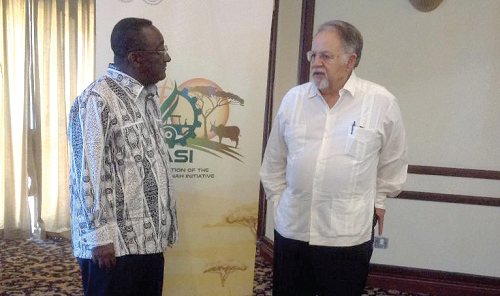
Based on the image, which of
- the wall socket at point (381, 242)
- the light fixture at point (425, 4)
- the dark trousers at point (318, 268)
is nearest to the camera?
the dark trousers at point (318, 268)

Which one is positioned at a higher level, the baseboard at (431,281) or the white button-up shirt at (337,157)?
the white button-up shirt at (337,157)

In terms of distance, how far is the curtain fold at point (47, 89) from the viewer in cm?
377

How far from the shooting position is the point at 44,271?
126 inches

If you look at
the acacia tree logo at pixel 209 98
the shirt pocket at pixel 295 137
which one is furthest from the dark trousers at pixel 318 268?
the acacia tree logo at pixel 209 98

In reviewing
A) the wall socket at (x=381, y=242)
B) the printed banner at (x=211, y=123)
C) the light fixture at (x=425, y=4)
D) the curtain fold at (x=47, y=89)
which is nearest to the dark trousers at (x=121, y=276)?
the printed banner at (x=211, y=123)

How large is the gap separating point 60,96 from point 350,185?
120 inches

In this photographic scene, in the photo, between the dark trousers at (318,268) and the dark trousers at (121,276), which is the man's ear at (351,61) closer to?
the dark trousers at (318,268)

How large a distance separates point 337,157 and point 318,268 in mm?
408

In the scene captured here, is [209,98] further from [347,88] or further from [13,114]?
[13,114]

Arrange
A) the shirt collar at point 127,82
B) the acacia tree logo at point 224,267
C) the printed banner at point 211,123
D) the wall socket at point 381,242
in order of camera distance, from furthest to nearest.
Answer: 1. the wall socket at point 381,242
2. the acacia tree logo at point 224,267
3. the printed banner at point 211,123
4. the shirt collar at point 127,82

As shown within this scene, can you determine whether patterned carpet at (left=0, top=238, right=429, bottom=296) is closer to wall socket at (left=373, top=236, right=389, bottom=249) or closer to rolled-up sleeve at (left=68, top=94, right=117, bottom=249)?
wall socket at (left=373, top=236, right=389, bottom=249)

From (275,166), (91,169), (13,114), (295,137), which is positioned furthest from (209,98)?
(13,114)

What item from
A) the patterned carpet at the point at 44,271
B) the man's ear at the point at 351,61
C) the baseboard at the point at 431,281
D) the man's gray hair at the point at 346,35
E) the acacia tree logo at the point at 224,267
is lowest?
the patterned carpet at the point at 44,271

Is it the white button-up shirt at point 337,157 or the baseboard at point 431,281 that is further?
the baseboard at point 431,281
